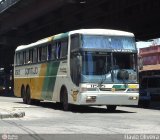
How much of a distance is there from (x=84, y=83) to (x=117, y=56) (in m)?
1.90

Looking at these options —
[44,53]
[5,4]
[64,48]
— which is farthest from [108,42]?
[5,4]

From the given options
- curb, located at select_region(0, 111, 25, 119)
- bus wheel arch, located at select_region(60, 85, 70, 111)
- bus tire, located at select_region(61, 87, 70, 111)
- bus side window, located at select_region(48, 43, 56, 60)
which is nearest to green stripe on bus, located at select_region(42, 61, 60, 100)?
bus side window, located at select_region(48, 43, 56, 60)

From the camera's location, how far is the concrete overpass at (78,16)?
38406 mm

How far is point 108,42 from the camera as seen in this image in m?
22.4

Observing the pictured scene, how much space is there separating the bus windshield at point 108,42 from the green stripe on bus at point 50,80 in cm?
277

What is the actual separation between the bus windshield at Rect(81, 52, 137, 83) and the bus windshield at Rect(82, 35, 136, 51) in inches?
12.4

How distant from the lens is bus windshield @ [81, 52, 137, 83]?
2166 cm

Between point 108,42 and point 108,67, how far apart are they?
1.24m

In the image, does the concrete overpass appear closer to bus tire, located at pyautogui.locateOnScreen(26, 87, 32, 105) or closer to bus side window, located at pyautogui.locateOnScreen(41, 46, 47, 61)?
bus tire, located at pyautogui.locateOnScreen(26, 87, 32, 105)

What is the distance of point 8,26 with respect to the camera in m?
52.4

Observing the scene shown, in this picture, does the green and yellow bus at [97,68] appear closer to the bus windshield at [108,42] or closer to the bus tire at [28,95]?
the bus windshield at [108,42]

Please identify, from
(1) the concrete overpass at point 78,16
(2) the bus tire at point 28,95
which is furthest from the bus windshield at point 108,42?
(1) the concrete overpass at point 78,16

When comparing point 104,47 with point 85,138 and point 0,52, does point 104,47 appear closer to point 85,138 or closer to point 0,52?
point 85,138

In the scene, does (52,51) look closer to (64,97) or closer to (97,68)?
(64,97)
